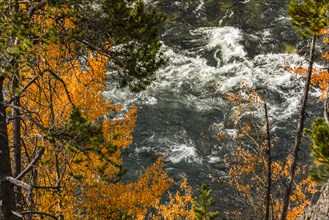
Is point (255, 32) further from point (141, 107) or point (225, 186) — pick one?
point (225, 186)

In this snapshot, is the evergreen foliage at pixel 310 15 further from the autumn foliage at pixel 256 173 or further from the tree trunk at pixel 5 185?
the tree trunk at pixel 5 185

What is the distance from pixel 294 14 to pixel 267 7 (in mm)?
32923

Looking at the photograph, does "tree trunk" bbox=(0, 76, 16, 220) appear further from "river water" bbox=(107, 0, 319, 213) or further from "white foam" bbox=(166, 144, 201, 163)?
"white foam" bbox=(166, 144, 201, 163)

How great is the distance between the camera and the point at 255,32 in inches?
1358

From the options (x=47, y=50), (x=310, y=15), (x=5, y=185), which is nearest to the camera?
(x=5, y=185)

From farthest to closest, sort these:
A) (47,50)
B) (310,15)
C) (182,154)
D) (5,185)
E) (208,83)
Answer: (208,83)
(182,154)
(310,15)
(47,50)
(5,185)

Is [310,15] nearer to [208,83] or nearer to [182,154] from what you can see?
[182,154]

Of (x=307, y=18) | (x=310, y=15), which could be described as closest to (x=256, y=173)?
(x=307, y=18)

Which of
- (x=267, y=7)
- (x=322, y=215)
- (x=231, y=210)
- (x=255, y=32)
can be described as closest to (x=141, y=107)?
(x=231, y=210)

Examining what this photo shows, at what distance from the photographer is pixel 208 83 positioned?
3064 centimetres

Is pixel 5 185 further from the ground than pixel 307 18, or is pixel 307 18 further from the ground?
pixel 307 18

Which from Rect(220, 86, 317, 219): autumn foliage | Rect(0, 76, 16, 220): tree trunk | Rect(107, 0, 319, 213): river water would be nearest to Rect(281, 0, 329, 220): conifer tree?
Rect(220, 86, 317, 219): autumn foliage

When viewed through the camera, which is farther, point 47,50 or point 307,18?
point 307,18

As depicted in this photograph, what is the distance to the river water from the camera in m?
25.5
